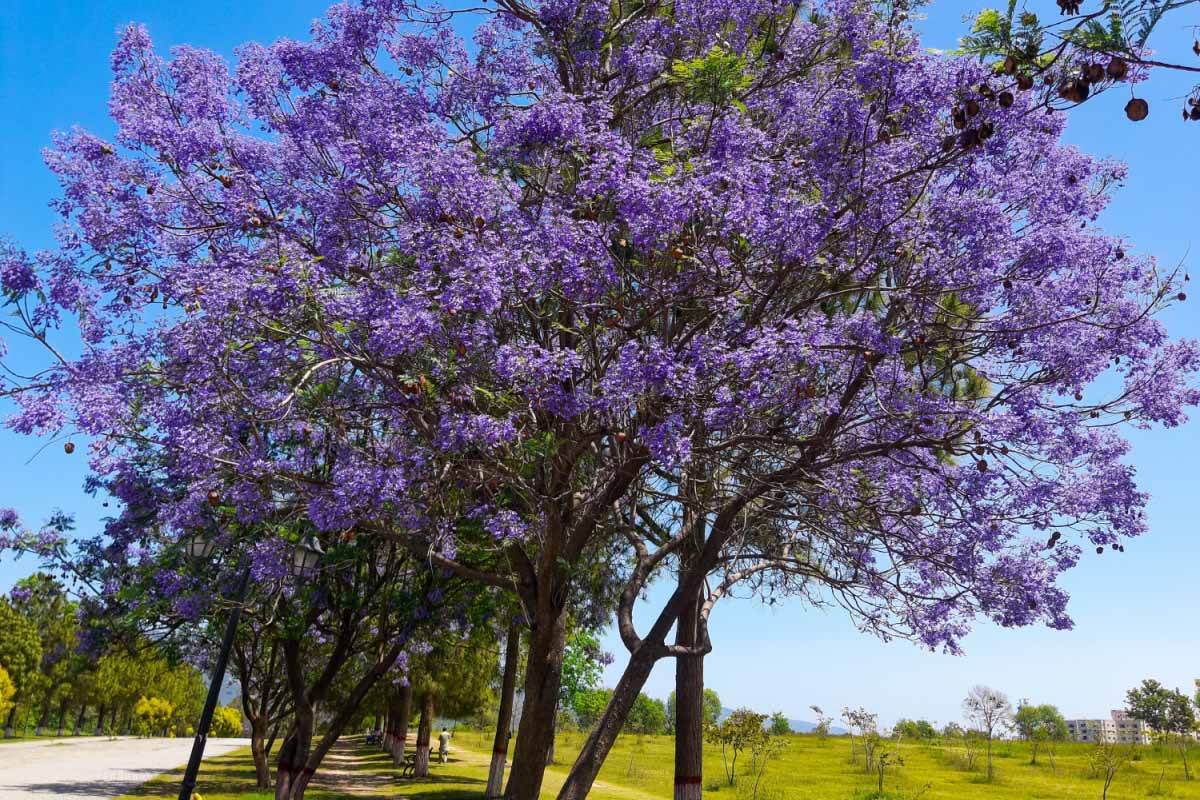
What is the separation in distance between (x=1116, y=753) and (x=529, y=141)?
32448 mm

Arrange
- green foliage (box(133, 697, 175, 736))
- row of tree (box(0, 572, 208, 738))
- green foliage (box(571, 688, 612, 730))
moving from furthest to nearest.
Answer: green foliage (box(133, 697, 175, 736)), row of tree (box(0, 572, 208, 738)), green foliage (box(571, 688, 612, 730))

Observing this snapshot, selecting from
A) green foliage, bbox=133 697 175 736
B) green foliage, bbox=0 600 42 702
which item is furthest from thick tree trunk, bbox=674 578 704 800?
green foliage, bbox=133 697 175 736

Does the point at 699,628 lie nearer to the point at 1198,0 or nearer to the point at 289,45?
the point at 289,45

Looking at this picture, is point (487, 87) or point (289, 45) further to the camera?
point (487, 87)

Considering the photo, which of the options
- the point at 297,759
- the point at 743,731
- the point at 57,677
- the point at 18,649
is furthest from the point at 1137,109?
the point at 57,677

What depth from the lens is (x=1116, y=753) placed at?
103 feet

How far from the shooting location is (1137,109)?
2893 mm

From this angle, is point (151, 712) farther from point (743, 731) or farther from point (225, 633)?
point (225, 633)

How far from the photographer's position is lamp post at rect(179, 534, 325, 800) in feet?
34.1

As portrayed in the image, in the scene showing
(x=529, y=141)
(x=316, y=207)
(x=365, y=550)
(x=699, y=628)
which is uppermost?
(x=529, y=141)

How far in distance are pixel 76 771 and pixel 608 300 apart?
2740cm

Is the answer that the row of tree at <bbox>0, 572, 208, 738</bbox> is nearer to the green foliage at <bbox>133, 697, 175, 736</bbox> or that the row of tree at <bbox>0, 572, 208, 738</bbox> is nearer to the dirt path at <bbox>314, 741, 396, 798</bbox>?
the green foliage at <bbox>133, 697, 175, 736</bbox>

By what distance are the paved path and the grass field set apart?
1175 millimetres

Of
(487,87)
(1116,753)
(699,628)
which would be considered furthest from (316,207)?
(1116,753)
